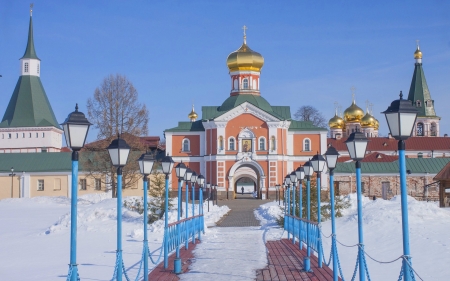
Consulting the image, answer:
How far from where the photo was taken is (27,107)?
56562 mm

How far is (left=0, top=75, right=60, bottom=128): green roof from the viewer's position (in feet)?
185

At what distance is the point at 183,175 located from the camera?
14852 mm

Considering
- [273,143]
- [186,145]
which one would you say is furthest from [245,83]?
[186,145]

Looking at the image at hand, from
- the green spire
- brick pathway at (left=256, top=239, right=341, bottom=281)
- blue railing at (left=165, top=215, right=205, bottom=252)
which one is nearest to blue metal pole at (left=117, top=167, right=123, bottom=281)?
brick pathway at (left=256, top=239, right=341, bottom=281)

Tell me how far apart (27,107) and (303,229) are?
46.7 metres

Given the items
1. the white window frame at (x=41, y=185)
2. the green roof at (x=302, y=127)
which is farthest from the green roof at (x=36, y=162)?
the green roof at (x=302, y=127)

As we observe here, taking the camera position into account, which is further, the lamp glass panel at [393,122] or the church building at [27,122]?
the church building at [27,122]

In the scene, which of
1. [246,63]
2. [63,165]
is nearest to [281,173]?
[246,63]

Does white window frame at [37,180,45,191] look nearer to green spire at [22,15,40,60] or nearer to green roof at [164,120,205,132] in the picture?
green roof at [164,120,205,132]

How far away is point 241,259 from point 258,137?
3362cm

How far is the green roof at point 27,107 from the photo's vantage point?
185ft

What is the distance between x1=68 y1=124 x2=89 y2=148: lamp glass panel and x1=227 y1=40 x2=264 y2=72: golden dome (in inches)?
1665

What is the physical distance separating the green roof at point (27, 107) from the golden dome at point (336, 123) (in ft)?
104

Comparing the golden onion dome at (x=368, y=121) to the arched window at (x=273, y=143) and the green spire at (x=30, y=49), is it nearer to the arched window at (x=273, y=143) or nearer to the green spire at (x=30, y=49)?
the arched window at (x=273, y=143)
